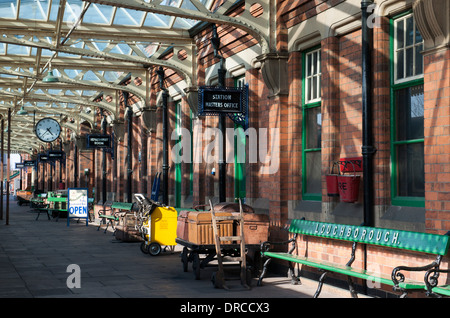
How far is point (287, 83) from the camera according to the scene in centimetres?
1162

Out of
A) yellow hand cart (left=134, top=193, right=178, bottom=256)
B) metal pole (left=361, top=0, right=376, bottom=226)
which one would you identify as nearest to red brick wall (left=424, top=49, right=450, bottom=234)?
metal pole (left=361, top=0, right=376, bottom=226)

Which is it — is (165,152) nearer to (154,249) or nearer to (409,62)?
(154,249)

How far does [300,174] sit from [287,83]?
1.72 m

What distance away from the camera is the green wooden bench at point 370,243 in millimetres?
7031

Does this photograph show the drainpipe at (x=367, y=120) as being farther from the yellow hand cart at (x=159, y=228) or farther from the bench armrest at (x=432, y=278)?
the yellow hand cart at (x=159, y=228)

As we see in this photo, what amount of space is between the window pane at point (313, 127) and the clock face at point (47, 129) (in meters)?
21.3

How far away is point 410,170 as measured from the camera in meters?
8.64

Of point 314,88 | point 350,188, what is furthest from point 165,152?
point 350,188

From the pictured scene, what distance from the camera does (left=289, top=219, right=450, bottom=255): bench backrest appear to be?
7.20 metres

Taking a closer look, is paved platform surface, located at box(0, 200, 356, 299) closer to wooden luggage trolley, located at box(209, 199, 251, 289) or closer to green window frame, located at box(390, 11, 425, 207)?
wooden luggage trolley, located at box(209, 199, 251, 289)

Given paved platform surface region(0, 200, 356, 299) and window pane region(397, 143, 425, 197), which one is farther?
paved platform surface region(0, 200, 356, 299)

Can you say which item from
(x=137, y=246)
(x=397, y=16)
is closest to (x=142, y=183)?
(x=137, y=246)

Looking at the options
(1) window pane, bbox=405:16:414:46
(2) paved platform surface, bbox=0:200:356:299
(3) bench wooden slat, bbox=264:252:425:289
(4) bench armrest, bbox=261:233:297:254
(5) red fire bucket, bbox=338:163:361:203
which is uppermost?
(1) window pane, bbox=405:16:414:46

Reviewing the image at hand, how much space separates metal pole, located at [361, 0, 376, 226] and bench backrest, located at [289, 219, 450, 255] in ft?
1.05
